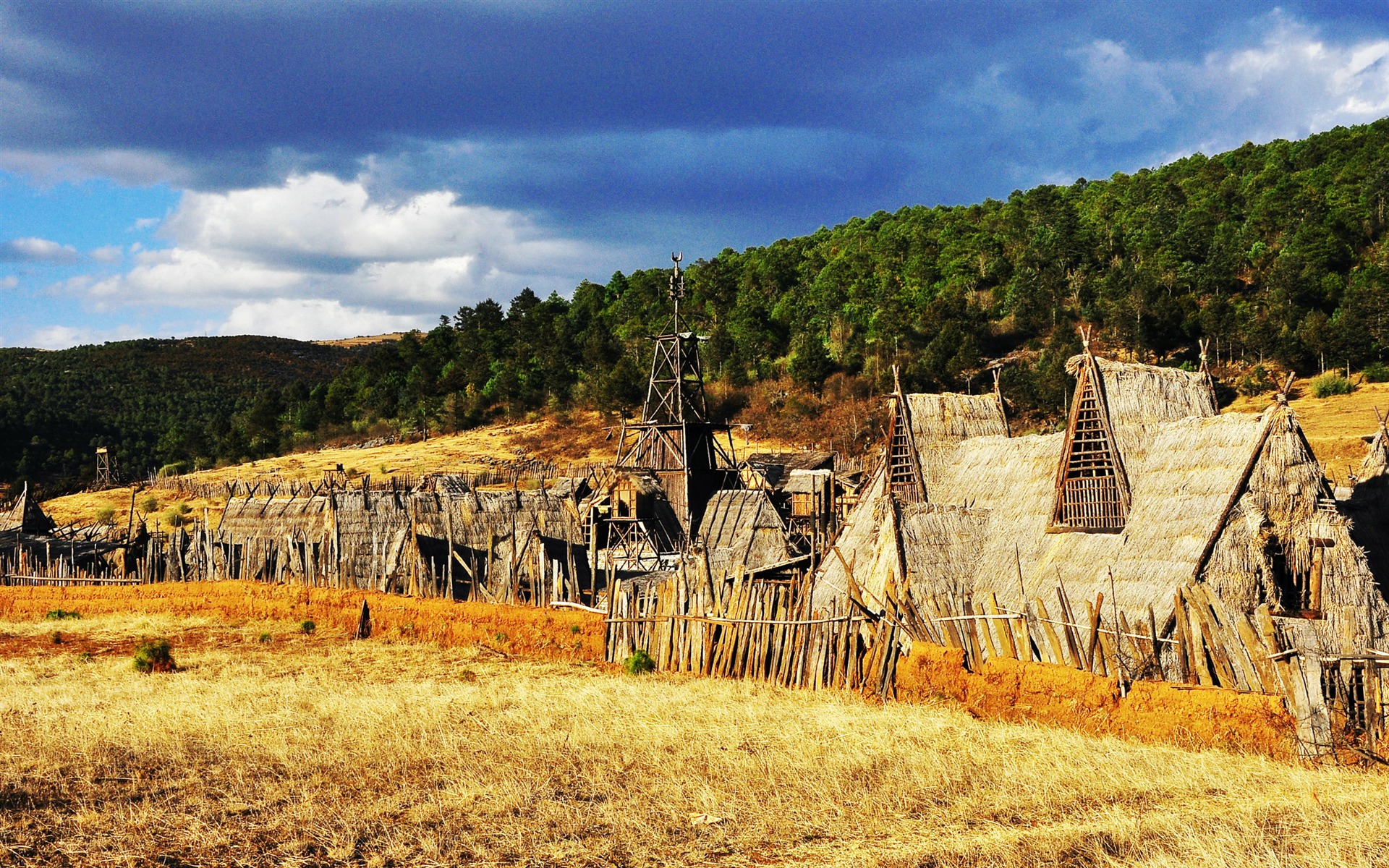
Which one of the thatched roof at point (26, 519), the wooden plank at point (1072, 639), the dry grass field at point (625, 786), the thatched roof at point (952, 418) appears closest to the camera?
the dry grass field at point (625, 786)

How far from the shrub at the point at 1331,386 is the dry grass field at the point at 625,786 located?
146 feet

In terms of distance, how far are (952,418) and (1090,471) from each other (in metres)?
4.67


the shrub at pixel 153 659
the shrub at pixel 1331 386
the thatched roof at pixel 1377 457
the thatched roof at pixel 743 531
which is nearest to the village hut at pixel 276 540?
the shrub at pixel 153 659

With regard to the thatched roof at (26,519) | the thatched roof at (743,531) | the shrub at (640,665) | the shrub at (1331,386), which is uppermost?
the shrub at (1331,386)

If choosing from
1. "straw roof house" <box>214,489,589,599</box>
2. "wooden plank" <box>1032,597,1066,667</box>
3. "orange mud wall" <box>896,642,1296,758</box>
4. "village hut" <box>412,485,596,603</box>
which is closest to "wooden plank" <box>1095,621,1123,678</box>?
"orange mud wall" <box>896,642,1296,758</box>

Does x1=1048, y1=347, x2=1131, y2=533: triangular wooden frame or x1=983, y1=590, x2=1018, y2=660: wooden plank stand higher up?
x1=1048, y1=347, x2=1131, y2=533: triangular wooden frame

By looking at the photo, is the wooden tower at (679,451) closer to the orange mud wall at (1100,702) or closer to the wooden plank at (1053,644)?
the orange mud wall at (1100,702)

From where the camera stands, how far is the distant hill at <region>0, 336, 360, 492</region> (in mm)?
76875

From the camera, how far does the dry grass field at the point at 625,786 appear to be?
8.03 m

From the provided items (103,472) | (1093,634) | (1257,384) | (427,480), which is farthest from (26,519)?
(1257,384)

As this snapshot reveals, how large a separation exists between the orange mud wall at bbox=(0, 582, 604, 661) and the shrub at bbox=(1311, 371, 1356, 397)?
1675 inches

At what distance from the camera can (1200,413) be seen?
1719 cm

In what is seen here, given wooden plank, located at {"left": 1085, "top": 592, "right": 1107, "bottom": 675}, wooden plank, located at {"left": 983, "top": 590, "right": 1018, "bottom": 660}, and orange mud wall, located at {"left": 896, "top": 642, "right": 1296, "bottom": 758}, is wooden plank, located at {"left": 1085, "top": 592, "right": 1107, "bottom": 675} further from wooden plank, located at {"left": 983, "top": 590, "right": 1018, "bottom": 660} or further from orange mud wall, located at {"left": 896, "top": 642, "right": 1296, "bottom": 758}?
wooden plank, located at {"left": 983, "top": 590, "right": 1018, "bottom": 660}

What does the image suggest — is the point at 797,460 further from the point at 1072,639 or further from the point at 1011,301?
the point at 1072,639
